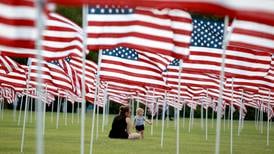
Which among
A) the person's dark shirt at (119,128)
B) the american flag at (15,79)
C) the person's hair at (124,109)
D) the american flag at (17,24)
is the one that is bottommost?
the person's dark shirt at (119,128)

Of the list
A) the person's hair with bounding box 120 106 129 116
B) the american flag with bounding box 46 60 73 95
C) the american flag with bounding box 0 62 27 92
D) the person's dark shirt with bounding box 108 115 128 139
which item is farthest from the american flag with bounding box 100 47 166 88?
the american flag with bounding box 0 62 27 92

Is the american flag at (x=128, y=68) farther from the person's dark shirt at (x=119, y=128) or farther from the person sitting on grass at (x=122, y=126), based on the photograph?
the person's dark shirt at (x=119, y=128)

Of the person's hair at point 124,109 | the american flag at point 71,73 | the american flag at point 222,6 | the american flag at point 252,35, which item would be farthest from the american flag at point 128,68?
the american flag at point 222,6

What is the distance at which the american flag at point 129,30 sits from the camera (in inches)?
643

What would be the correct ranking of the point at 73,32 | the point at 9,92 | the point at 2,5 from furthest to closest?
the point at 9,92, the point at 73,32, the point at 2,5

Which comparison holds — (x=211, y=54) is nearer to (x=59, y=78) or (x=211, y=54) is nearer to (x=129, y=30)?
(x=129, y=30)

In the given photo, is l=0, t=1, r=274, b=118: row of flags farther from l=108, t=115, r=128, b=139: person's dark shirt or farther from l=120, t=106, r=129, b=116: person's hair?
l=108, t=115, r=128, b=139: person's dark shirt

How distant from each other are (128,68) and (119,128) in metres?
7.58

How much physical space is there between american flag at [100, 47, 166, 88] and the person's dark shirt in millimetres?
5072

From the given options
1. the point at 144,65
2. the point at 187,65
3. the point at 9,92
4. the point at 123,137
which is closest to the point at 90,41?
the point at 187,65

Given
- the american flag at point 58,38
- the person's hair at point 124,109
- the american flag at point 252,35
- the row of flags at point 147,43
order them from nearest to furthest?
the american flag at point 252,35, the row of flags at point 147,43, the american flag at point 58,38, the person's hair at point 124,109

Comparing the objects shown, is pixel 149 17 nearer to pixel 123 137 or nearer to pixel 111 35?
pixel 111 35

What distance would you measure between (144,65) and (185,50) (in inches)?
259

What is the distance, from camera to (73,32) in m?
19.1
